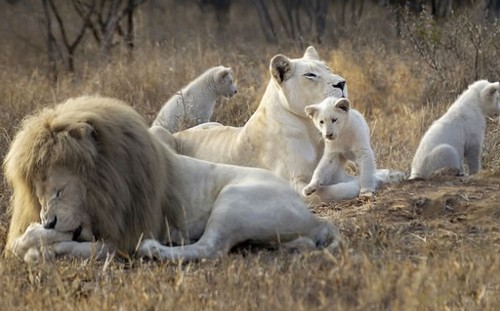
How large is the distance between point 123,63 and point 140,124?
8470 millimetres

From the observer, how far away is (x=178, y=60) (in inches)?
557

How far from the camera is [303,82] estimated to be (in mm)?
7527

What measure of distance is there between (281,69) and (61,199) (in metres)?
2.68

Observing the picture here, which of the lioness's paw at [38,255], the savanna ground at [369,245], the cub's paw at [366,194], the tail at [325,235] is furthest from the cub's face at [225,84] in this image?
the lioness's paw at [38,255]

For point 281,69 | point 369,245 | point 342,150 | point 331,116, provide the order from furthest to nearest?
point 281,69, point 342,150, point 331,116, point 369,245

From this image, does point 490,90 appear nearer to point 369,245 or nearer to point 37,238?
point 369,245

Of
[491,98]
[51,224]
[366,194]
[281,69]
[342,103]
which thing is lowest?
[366,194]

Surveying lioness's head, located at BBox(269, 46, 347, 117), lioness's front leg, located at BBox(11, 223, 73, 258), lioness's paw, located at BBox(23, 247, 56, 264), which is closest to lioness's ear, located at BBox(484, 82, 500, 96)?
lioness's head, located at BBox(269, 46, 347, 117)

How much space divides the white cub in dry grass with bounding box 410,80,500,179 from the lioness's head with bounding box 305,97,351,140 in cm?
80

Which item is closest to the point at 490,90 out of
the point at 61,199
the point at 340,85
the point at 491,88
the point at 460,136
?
the point at 491,88

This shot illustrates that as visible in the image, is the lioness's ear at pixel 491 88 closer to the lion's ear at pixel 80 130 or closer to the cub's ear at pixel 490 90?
the cub's ear at pixel 490 90

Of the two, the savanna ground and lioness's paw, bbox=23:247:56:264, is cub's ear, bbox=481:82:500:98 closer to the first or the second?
the savanna ground

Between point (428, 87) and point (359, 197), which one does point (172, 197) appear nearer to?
point (359, 197)

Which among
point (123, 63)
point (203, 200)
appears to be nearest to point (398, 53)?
point (123, 63)
